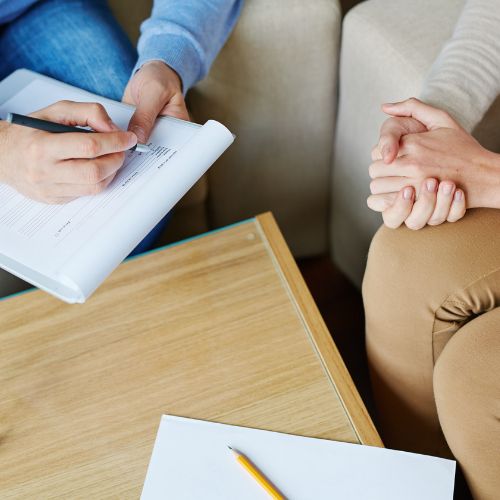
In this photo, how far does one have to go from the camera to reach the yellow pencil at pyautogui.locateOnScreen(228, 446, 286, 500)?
1.99ft

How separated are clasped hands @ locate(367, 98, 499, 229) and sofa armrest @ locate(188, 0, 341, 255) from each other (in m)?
0.35

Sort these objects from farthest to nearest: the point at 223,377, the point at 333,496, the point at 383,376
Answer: the point at 383,376
the point at 223,377
the point at 333,496

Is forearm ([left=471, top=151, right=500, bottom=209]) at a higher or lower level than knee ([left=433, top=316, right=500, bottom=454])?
higher

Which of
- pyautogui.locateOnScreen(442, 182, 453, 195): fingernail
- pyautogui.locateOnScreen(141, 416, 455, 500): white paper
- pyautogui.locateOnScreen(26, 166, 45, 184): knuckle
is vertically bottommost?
pyautogui.locateOnScreen(141, 416, 455, 500): white paper

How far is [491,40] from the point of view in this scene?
0.81m

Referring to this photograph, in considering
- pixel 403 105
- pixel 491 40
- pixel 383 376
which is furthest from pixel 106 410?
pixel 491 40

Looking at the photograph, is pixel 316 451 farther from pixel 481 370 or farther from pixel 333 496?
pixel 481 370

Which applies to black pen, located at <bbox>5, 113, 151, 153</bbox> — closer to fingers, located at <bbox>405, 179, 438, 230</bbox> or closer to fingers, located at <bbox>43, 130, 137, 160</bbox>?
fingers, located at <bbox>43, 130, 137, 160</bbox>

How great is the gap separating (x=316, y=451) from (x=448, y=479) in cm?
14

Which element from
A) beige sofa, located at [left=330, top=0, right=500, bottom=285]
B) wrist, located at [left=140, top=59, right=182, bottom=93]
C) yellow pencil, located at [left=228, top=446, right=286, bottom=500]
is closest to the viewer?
yellow pencil, located at [left=228, top=446, right=286, bottom=500]

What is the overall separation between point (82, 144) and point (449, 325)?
46 cm

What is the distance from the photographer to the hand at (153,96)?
74 cm

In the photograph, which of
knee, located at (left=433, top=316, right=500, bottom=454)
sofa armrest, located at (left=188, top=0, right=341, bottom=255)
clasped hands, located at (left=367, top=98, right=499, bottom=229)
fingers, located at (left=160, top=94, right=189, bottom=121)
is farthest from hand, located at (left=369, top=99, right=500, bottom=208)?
sofa armrest, located at (left=188, top=0, right=341, bottom=255)

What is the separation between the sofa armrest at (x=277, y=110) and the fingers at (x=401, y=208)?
1.46 ft
